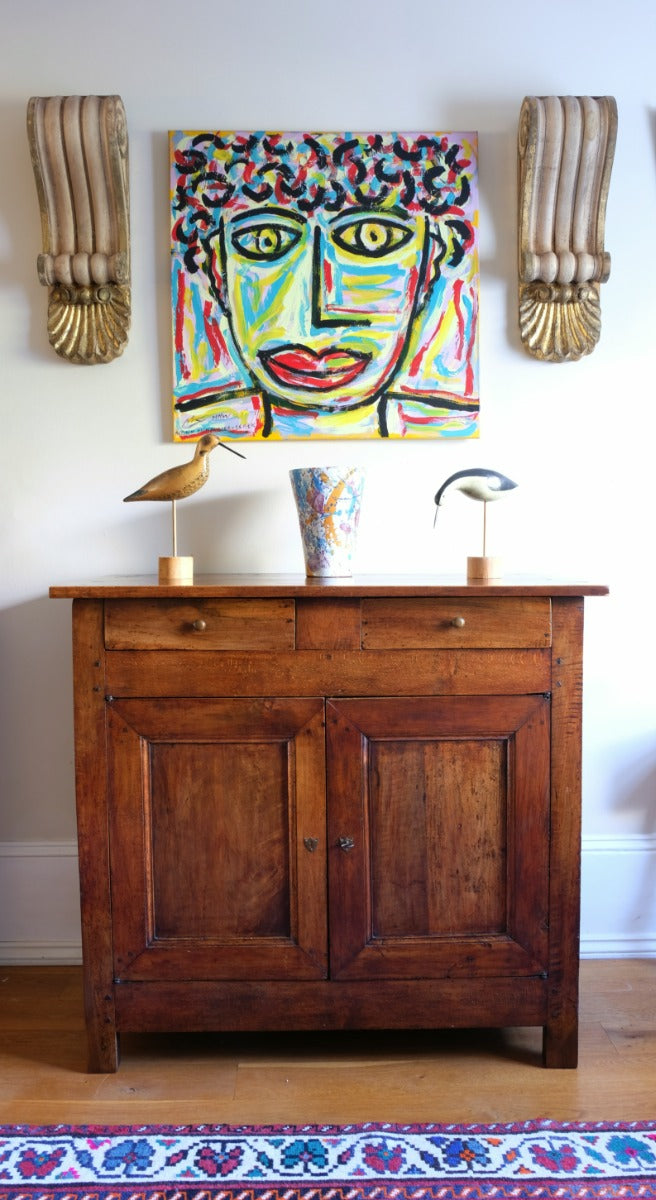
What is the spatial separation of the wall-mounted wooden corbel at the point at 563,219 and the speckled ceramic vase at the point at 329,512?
2.23 ft

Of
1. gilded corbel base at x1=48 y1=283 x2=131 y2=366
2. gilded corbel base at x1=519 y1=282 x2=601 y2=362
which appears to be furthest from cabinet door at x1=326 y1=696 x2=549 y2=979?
gilded corbel base at x1=48 y1=283 x2=131 y2=366

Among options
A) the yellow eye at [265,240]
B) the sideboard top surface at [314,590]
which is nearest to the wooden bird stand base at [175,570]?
the sideboard top surface at [314,590]

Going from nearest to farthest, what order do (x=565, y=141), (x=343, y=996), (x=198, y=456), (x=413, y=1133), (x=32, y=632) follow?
(x=413, y=1133), (x=343, y=996), (x=198, y=456), (x=565, y=141), (x=32, y=632)

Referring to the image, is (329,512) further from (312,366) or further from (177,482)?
(312,366)

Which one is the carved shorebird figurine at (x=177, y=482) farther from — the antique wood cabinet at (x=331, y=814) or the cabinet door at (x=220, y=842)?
the cabinet door at (x=220, y=842)

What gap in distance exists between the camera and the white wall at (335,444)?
2.10 metres

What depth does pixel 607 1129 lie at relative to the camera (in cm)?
150

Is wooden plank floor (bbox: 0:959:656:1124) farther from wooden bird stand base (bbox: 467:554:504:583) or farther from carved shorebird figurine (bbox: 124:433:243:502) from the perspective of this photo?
carved shorebird figurine (bbox: 124:433:243:502)

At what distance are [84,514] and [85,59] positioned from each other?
1.10 meters

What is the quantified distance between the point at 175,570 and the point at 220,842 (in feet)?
1.81

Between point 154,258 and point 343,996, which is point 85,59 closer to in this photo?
point 154,258

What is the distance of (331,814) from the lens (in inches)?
65.3

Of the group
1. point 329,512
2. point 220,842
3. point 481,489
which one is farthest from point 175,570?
point 481,489

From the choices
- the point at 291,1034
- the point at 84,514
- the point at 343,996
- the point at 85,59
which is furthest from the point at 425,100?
the point at 291,1034
